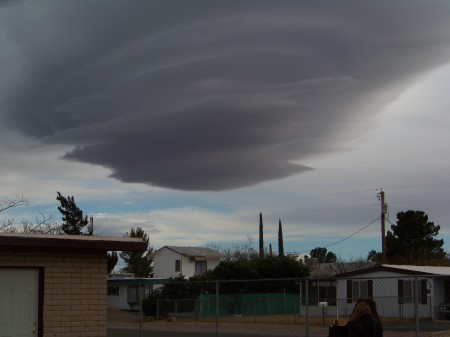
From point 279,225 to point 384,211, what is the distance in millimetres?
25400

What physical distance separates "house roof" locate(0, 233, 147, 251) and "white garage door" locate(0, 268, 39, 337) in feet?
2.27

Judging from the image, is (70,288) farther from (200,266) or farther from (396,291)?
(200,266)

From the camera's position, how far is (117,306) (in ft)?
189

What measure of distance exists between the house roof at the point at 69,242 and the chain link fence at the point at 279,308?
12.8 meters

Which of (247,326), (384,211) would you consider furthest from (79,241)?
(384,211)

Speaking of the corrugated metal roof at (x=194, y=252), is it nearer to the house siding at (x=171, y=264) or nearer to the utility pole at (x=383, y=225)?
the house siding at (x=171, y=264)

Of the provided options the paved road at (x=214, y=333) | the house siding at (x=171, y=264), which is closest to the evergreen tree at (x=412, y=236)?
the house siding at (x=171, y=264)

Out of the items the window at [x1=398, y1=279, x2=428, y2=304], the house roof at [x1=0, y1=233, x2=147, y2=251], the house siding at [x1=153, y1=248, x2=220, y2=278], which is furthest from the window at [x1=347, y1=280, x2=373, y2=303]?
the house siding at [x1=153, y1=248, x2=220, y2=278]

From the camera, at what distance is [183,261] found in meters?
69.1

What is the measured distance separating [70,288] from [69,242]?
3.39 ft

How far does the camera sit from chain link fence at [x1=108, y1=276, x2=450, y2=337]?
94.3 ft

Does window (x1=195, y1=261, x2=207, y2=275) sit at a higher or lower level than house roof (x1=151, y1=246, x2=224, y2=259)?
lower

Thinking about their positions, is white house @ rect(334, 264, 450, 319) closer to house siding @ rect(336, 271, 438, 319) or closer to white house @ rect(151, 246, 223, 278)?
house siding @ rect(336, 271, 438, 319)

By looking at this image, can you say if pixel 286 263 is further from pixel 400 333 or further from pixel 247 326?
pixel 400 333
